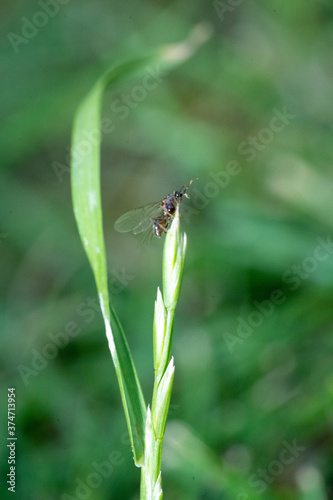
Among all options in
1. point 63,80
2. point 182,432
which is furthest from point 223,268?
point 63,80

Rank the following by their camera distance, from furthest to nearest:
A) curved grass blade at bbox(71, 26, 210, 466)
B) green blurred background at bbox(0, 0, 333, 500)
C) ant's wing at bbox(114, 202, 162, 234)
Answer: green blurred background at bbox(0, 0, 333, 500), ant's wing at bbox(114, 202, 162, 234), curved grass blade at bbox(71, 26, 210, 466)

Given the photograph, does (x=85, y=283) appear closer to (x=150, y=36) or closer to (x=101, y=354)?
(x=101, y=354)

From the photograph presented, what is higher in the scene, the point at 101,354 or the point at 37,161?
the point at 37,161

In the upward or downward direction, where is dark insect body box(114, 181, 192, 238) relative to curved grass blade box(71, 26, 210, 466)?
upward

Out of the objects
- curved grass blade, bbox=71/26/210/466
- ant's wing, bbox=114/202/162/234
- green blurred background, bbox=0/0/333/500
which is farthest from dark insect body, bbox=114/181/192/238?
green blurred background, bbox=0/0/333/500

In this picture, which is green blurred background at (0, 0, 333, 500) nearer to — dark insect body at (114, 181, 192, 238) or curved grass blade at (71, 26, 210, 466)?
dark insect body at (114, 181, 192, 238)

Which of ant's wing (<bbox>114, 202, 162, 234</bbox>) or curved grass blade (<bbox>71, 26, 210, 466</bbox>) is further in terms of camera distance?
ant's wing (<bbox>114, 202, 162, 234</bbox>)

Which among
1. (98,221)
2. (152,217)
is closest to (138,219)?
(152,217)

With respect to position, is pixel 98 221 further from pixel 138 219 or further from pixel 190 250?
pixel 190 250
